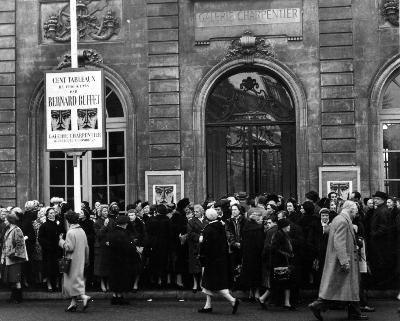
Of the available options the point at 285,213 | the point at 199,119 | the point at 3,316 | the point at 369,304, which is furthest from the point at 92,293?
the point at 199,119

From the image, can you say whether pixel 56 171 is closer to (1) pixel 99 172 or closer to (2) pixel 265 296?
(1) pixel 99 172

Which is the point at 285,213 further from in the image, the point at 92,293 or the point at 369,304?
the point at 92,293

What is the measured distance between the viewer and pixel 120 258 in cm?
1622

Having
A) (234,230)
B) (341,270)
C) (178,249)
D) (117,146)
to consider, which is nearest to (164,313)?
(234,230)

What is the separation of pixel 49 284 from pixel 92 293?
956 millimetres

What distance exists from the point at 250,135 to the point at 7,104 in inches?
272

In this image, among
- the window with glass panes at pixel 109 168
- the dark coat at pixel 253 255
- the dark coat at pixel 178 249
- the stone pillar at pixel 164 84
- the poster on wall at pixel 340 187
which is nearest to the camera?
the dark coat at pixel 253 255

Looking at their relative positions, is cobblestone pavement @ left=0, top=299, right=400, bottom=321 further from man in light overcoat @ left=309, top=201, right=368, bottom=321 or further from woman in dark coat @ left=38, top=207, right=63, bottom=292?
woman in dark coat @ left=38, top=207, right=63, bottom=292

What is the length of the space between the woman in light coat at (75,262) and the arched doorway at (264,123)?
7.56 m

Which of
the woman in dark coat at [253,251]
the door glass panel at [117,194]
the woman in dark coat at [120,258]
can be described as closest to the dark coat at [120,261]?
the woman in dark coat at [120,258]

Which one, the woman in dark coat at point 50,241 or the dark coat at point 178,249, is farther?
the dark coat at point 178,249

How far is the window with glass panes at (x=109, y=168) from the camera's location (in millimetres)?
24172

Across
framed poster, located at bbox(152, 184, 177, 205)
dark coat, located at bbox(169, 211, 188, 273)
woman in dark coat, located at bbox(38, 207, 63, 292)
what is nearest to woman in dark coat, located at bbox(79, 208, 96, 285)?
woman in dark coat, located at bbox(38, 207, 63, 292)

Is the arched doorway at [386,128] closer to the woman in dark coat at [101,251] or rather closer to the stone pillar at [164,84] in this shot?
the stone pillar at [164,84]
